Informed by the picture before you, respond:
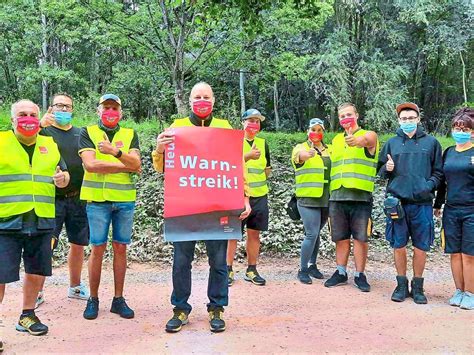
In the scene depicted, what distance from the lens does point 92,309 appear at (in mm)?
4598

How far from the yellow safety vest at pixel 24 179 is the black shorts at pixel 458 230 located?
165 inches

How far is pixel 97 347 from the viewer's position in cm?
388

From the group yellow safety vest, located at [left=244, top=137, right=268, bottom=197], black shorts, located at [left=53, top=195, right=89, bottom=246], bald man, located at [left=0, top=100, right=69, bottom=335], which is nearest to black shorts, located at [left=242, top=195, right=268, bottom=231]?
yellow safety vest, located at [left=244, top=137, right=268, bottom=197]

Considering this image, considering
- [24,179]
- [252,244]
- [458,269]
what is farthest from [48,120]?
[458,269]

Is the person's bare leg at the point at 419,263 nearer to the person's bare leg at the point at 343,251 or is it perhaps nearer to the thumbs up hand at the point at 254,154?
the person's bare leg at the point at 343,251

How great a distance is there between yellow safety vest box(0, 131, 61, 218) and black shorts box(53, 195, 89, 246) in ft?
2.77

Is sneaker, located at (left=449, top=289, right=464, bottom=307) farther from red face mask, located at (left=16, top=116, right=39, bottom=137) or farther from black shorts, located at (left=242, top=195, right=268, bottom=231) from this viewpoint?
red face mask, located at (left=16, top=116, right=39, bottom=137)

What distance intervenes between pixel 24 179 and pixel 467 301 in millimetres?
4644

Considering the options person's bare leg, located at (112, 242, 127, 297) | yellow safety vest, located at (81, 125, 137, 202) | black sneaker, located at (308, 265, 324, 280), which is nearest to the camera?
yellow safety vest, located at (81, 125, 137, 202)

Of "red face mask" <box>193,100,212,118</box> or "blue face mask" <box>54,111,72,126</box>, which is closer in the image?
"red face mask" <box>193,100,212,118</box>

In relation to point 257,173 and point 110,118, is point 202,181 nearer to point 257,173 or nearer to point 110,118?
point 110,118

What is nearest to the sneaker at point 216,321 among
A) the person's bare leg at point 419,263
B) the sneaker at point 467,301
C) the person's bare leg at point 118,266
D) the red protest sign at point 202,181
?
the red protest sign at point 202,181

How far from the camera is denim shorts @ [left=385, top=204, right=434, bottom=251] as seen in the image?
17.6ft

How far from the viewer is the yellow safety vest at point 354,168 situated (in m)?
5.65
